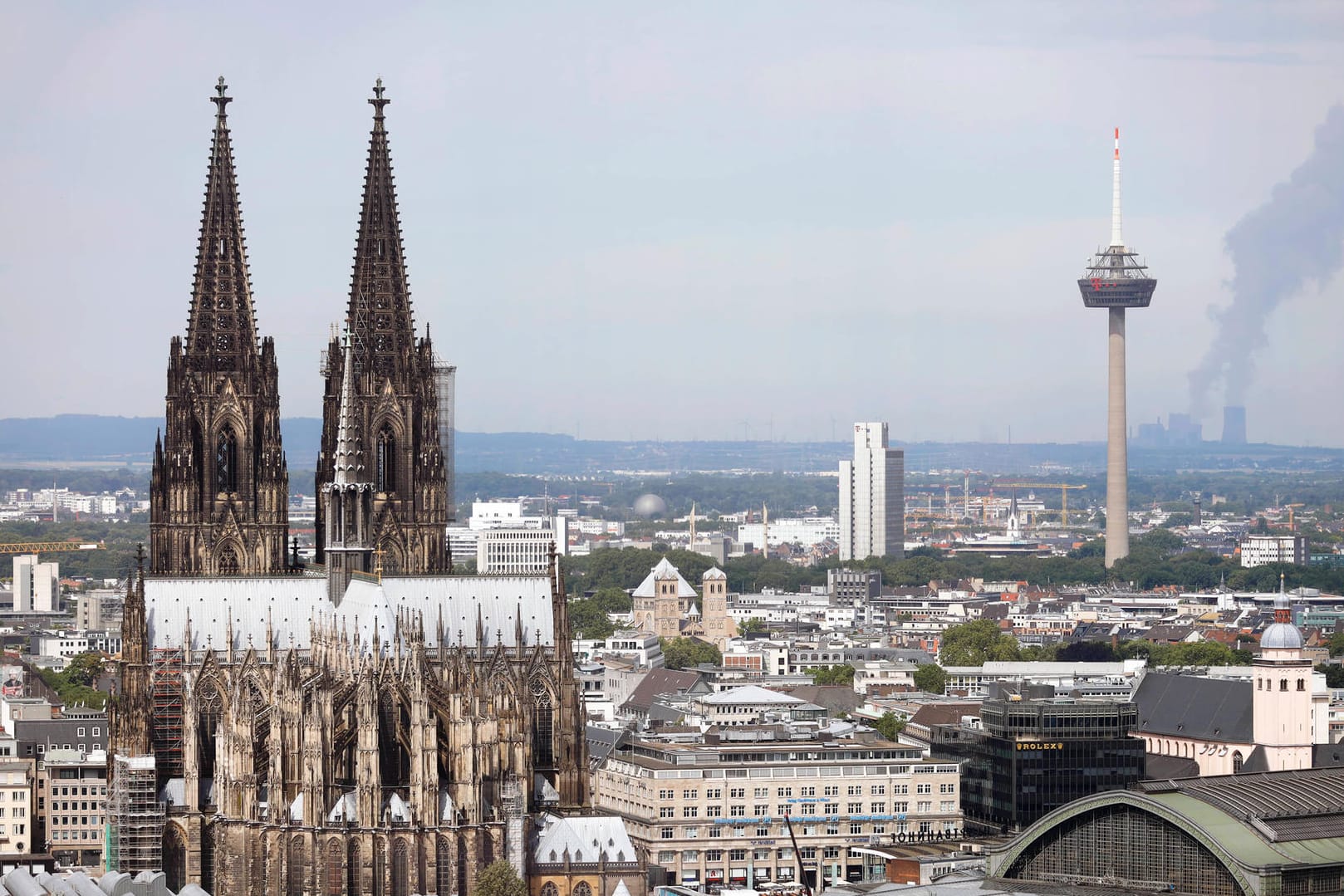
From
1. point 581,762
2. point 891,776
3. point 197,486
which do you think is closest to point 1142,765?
point 891,776

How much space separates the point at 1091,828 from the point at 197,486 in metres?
47.1

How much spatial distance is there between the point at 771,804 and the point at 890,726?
28.2 m

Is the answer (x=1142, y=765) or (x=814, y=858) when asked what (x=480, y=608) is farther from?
(x=1142, y=765)

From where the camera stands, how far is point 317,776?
111m

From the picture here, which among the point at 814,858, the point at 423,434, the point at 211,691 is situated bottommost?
the point at 814,858

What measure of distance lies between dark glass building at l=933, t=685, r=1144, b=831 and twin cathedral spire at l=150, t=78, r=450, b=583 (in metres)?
26.4

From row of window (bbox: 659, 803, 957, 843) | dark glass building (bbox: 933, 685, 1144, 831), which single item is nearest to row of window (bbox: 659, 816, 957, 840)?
row of window (bbox: 659, 803, 957, 843)

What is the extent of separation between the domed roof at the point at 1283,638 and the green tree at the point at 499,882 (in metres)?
58.3

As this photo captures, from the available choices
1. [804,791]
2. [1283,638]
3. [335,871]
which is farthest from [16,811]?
[1283,638]

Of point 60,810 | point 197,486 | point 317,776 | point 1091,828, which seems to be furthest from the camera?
point 60,810

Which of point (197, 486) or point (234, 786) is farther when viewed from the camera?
point (197, 486)

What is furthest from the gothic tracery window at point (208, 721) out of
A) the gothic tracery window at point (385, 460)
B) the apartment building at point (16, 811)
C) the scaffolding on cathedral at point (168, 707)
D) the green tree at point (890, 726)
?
the green tree at point (890, 726)

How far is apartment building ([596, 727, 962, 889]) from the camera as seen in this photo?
138 metres

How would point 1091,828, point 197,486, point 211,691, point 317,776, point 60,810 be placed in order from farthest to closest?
point 60,810
point 197,486
point 211,691
point 317,776
point 1091,828
